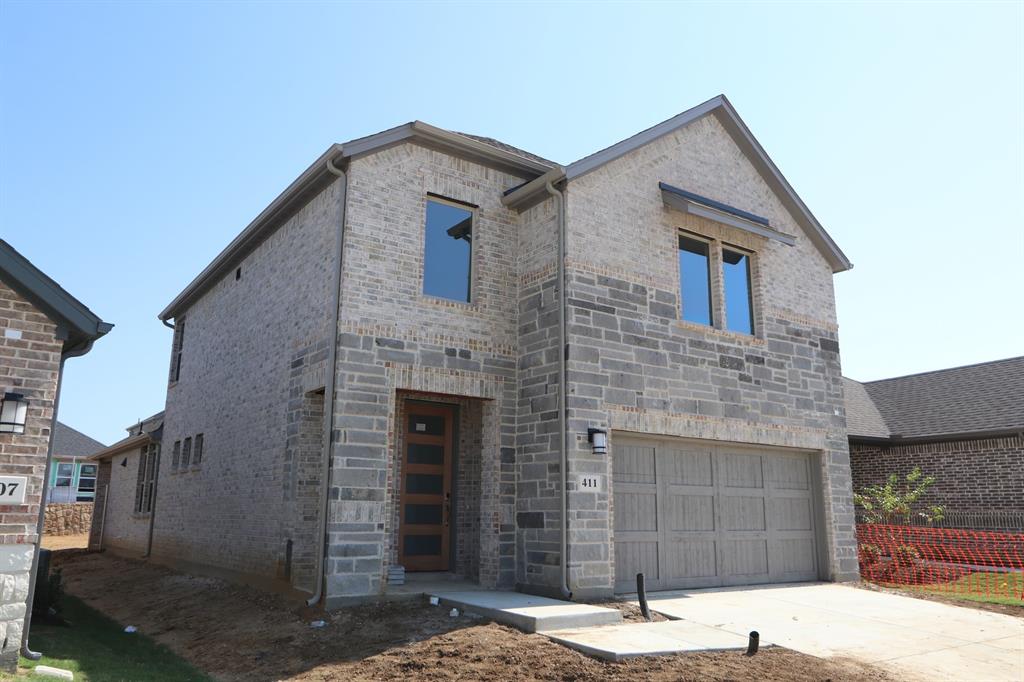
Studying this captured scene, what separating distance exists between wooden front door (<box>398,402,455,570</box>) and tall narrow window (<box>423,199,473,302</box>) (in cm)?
182

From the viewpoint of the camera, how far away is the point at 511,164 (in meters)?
12.1

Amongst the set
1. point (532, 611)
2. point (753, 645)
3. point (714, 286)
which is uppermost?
point (714, 286)

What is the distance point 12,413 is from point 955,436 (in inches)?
777

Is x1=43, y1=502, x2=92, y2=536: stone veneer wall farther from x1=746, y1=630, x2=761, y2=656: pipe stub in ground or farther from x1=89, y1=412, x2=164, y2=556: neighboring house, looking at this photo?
x1=746, y1=630, x2=761, y2=656: pipe stub in ground

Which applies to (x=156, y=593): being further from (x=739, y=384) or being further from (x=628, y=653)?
(x=739, y=384)

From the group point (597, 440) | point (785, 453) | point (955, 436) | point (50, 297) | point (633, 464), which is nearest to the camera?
point (50, 297)

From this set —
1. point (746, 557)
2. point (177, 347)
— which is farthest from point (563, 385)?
point (177, 347)

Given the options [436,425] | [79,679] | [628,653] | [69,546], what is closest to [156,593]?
[436,425]

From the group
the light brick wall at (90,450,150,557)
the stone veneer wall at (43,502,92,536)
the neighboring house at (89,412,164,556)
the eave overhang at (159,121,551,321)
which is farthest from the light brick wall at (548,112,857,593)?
the stone veneer wall at (43,502,92,536)

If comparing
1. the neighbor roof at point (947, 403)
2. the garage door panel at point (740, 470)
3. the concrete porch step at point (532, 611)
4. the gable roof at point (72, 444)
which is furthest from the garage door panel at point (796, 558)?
the gable roof at point (72, 444)

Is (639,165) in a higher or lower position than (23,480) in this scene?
higher

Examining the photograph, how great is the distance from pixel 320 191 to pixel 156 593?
7.94 metres

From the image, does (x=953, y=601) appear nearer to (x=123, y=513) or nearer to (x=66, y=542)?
(x=123, y=513)

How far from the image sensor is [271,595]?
35.6ft
